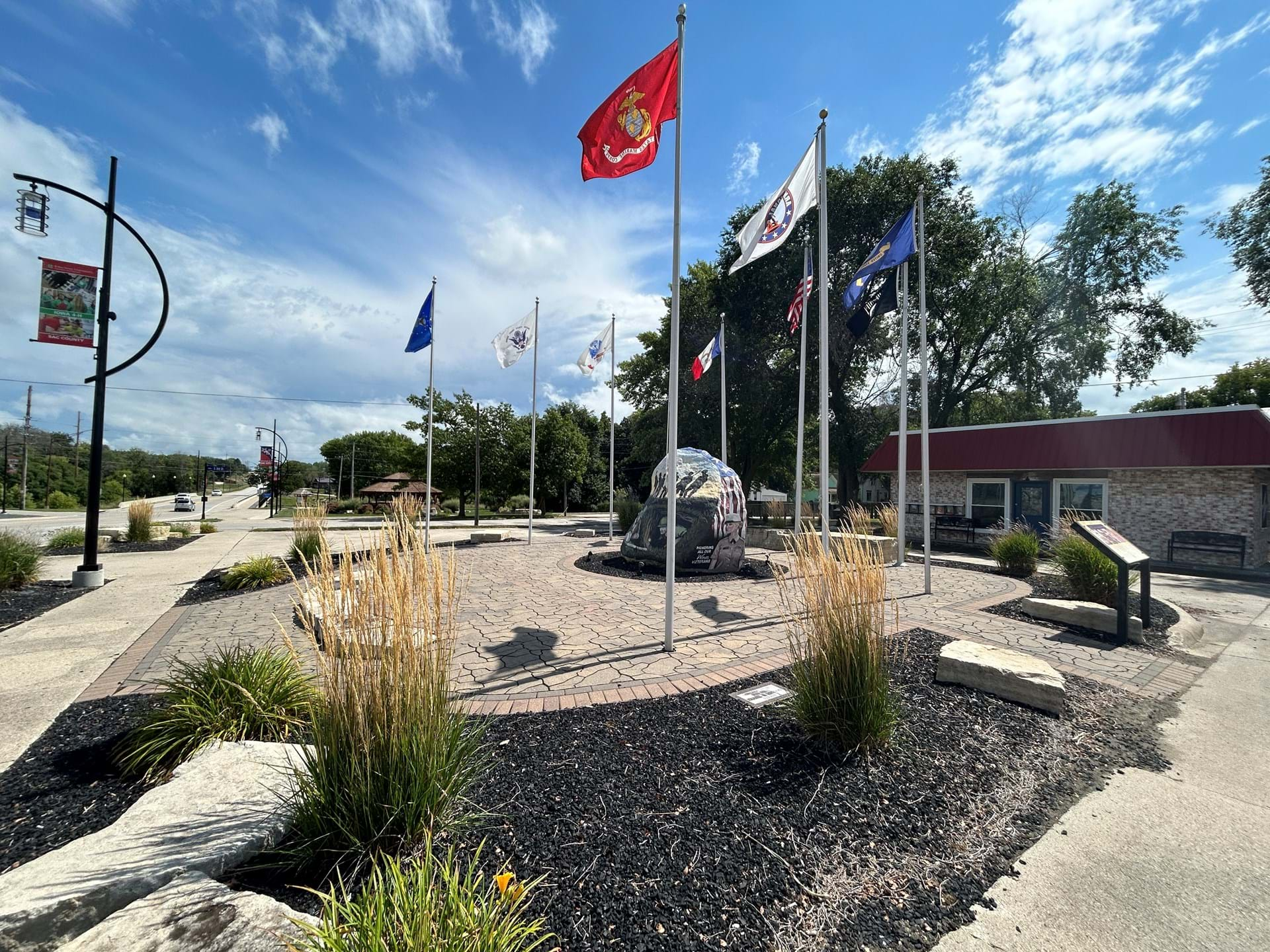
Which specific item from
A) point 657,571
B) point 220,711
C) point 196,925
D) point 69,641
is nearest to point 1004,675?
point 196,925

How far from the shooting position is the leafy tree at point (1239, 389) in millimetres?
28938

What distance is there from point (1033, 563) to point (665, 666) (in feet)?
30.3

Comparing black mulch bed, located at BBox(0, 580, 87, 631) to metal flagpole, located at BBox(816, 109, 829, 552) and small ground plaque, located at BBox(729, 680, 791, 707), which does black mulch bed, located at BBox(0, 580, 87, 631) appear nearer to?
small ground plaque, located at BBox(729, 680, 791, 707)

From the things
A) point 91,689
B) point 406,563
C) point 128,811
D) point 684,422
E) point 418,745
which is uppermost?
point 684,422

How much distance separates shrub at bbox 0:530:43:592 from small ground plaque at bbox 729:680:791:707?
35.4 ft

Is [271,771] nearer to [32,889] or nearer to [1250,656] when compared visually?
[32,889]

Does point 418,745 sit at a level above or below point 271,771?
above

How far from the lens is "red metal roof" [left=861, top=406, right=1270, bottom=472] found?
12398 millimetres

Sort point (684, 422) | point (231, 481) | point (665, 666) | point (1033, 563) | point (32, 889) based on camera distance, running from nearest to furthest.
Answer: point (32, 889) → point (665, 666) → point (1033, 563) → point (684, 422) → point (231, 481)

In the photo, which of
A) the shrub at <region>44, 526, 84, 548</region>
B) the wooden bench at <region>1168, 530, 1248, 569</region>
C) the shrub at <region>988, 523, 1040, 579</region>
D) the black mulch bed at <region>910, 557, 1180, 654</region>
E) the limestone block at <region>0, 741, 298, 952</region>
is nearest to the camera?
the limestone block at <region>0, 741, 298, 952</region>

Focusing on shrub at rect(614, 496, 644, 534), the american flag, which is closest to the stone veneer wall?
the american flag

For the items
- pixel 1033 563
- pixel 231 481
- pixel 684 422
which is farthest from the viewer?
pixel 231 481

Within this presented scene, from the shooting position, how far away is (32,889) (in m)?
1.68

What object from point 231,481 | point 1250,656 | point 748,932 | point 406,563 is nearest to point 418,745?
point 406,563
